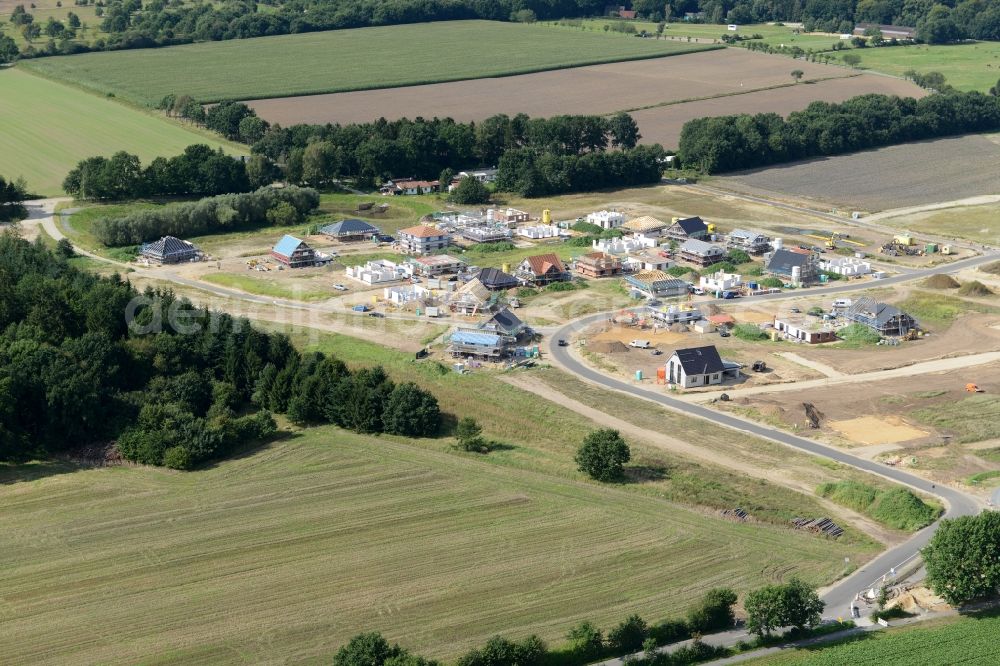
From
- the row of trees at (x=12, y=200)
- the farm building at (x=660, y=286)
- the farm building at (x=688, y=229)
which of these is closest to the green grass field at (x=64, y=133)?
the row of trees at (x=12, y=200)

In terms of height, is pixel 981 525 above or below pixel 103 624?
above

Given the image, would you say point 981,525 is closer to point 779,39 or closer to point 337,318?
point 337,318

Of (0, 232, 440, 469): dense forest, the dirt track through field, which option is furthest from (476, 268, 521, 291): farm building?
the dirt track through field

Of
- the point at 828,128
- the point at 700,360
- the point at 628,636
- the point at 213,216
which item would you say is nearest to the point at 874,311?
the point at 700,360

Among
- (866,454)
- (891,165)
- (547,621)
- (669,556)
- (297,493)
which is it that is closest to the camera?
(547,621)

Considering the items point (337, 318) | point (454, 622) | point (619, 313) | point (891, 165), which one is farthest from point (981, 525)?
point (891, 165)

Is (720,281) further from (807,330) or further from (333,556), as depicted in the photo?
(333,556)
